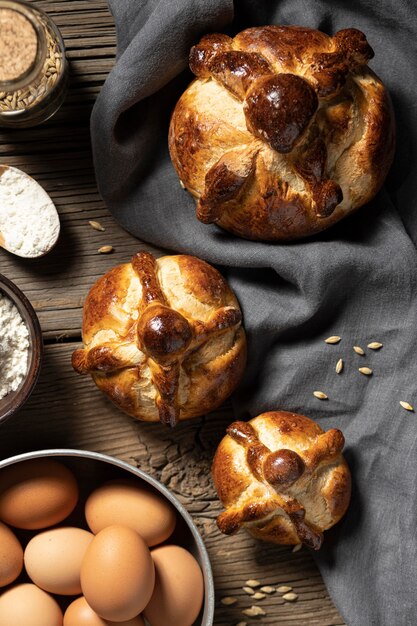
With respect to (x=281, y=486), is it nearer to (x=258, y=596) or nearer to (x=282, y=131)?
(x=258, y=596)

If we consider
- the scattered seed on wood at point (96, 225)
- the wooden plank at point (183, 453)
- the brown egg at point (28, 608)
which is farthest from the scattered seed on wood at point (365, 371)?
the brown egg at point (28, 608)

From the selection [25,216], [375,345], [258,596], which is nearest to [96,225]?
[25,216]

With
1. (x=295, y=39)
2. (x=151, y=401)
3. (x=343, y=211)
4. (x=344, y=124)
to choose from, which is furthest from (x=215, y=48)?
(x=151, y=401)

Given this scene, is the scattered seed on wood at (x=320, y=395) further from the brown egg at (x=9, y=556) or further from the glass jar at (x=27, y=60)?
the glass jar at (x=27, y=60)

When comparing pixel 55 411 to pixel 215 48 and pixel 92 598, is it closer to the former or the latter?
pixel 92 598

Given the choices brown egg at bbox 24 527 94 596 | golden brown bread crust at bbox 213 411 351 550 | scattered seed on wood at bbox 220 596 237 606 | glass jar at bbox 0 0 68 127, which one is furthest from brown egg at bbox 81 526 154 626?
glass jar at bbox 0 0 68 127

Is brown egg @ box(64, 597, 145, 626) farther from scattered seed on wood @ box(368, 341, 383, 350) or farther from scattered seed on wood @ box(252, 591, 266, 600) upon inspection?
scattered seed on wood @ box(368, 341, 383, 350)
